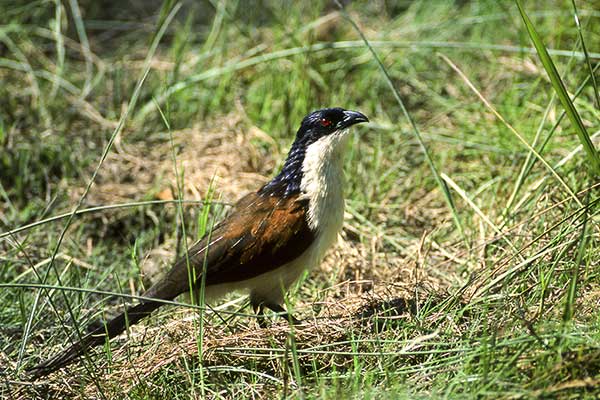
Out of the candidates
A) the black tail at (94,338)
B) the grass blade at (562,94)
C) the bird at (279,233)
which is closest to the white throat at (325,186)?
the bird at (279,233)

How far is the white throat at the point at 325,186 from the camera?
337 centimetres

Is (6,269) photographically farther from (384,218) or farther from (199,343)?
(384,218)

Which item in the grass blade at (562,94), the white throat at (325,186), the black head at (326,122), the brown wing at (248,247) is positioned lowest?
the brown wing at (248,247)

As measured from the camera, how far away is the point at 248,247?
3.29 metres

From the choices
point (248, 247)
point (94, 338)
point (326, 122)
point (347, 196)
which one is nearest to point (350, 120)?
point (326, 122)

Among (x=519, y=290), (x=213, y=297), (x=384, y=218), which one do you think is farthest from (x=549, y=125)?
(x=213, y=297)

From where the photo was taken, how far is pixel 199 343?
2.70 metres

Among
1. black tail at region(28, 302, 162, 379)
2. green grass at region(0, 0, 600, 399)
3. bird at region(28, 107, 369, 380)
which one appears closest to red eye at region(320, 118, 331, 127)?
bird at region(28, 107, 369, 380)

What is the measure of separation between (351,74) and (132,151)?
140cm

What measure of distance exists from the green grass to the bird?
135 mm

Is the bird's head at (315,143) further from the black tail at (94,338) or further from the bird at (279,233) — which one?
the black tail at (94,338)

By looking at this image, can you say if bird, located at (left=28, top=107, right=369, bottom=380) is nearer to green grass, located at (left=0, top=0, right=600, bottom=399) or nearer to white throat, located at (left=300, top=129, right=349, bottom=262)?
white throat, located at (left=300, top=129, right=349, bottom=262)

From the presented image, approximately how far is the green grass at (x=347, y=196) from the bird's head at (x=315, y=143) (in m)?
0.28

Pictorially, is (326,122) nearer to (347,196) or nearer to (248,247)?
(248,247)
